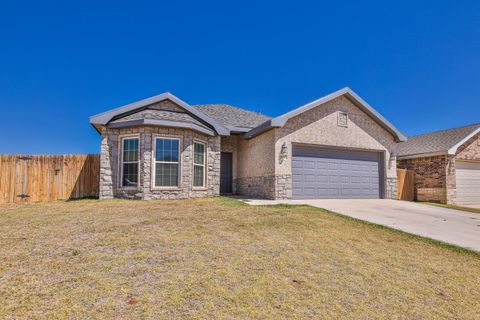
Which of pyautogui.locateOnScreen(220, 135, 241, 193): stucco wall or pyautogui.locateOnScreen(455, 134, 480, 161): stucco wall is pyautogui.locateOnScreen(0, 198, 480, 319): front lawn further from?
pyautogui.locateOnScreen(455, 134, 480, 161): stucco wall

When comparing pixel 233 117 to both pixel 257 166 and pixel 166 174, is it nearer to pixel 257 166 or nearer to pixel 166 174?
pixel 257 166

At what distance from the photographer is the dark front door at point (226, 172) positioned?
1513 centimetres

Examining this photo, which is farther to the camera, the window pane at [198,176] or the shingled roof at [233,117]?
the shingled roof at [233,117]

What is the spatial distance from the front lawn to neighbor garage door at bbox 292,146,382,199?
19.6 ft

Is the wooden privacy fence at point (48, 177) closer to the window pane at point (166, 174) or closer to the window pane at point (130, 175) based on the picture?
the window pane at point (130, 175)

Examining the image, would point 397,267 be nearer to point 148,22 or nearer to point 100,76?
point 148,22

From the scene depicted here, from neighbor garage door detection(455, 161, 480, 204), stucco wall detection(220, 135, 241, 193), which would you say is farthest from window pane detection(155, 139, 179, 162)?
neighbor garage door detection(455, 161, 480, 204)

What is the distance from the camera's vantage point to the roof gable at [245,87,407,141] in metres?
11.6

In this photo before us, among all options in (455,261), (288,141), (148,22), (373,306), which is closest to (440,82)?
(288,141)

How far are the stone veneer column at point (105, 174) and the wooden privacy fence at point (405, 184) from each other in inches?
592

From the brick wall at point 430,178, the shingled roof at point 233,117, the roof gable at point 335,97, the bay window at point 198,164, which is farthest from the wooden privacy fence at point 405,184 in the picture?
the bay window at point 198,164

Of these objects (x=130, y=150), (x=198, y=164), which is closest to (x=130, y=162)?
(x=130, y=150)

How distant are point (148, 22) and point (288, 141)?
32.1 ft

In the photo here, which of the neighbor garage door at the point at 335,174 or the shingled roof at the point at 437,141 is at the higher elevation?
the shingled roof at the point at 437,141
